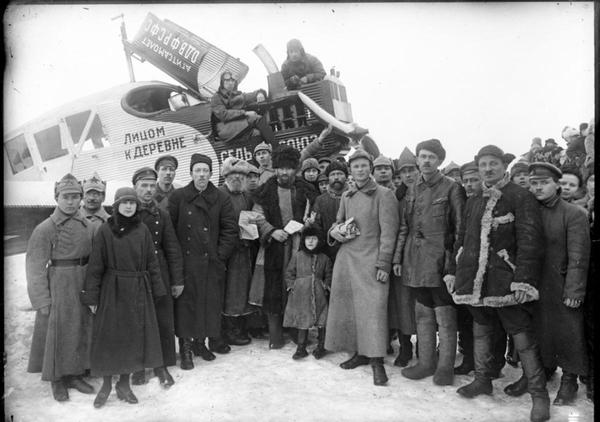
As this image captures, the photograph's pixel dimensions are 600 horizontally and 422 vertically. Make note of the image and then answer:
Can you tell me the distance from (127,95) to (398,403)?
19.7 feet

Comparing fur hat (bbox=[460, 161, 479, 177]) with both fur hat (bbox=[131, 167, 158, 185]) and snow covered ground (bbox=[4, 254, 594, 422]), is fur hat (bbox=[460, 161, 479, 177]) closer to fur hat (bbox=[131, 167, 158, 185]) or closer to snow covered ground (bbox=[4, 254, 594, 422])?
snow covered ground (bbox=[4, 254, 594, 422])

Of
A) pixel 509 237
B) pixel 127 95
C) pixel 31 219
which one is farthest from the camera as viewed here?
pixel 127 95

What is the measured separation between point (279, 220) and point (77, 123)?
4364 mm

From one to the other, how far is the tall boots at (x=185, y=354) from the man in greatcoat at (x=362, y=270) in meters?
1.20

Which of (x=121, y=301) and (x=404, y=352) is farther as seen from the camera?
(x=404, y=352)

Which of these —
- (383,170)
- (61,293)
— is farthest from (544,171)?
(61,293)

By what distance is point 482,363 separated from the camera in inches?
124

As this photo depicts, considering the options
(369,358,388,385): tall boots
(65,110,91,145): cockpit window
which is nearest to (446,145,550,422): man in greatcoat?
(369,358,388,385): tall boots

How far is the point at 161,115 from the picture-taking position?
6.83 meters

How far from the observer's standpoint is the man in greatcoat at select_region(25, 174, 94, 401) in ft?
10.3

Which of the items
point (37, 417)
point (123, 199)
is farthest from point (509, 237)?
point (37, 417)

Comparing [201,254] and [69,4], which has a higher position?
[69,4]

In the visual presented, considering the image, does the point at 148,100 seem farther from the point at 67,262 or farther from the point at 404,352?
the point at 404,352

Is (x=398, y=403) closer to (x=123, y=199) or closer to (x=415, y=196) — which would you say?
(x=415, y=196)
